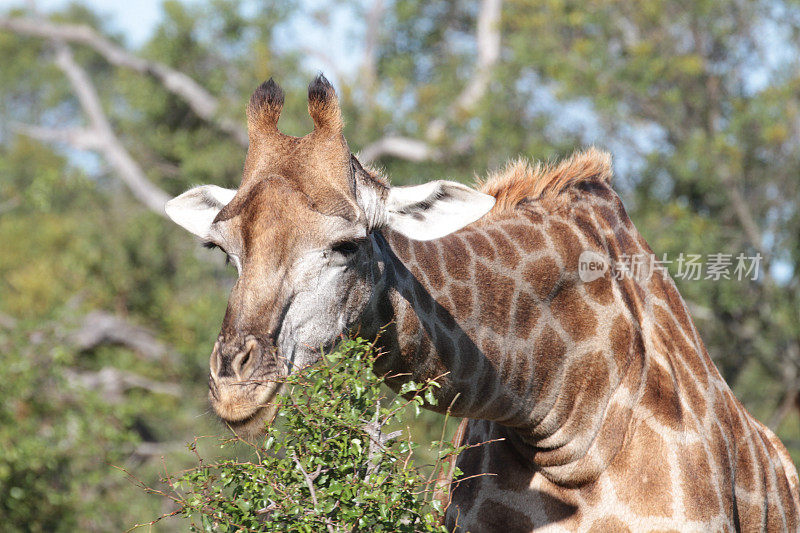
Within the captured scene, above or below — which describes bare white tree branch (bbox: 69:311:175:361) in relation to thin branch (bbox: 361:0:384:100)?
below

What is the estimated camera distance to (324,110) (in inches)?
158

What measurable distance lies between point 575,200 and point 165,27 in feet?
56.8

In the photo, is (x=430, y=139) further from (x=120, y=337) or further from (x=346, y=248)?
(x=346, y=248)

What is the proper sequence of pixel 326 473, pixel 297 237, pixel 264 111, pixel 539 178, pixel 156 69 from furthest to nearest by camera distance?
pixel 156 69, pixel 539 178, pixel 264 111, pixel 297 237, pixel 326 473

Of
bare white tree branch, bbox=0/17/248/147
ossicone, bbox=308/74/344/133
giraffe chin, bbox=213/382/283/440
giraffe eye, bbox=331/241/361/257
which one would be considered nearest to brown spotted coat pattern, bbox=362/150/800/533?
giraffe eye, bbox=331/241/361/257

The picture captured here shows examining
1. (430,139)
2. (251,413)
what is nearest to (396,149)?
(430,139)

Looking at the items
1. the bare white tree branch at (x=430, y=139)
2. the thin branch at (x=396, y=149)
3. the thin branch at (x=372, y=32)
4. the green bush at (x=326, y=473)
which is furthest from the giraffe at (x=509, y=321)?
the thin branch at (x=372, y=32)

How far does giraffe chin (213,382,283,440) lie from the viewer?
3359 millimetres

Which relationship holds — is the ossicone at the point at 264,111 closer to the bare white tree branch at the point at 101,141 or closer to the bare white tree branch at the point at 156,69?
the bare white tree branch at the point at 156,69

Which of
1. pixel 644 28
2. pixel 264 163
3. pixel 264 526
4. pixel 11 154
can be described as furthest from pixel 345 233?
pixel 11 154

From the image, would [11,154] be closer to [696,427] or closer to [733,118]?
[733,118]

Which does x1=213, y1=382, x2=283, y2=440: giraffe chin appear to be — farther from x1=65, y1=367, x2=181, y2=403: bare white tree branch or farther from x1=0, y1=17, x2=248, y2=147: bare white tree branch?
x1=0, y1=17, x2=248, y2=147: bare white tree branch

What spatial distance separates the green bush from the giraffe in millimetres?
185

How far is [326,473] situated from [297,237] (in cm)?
94
